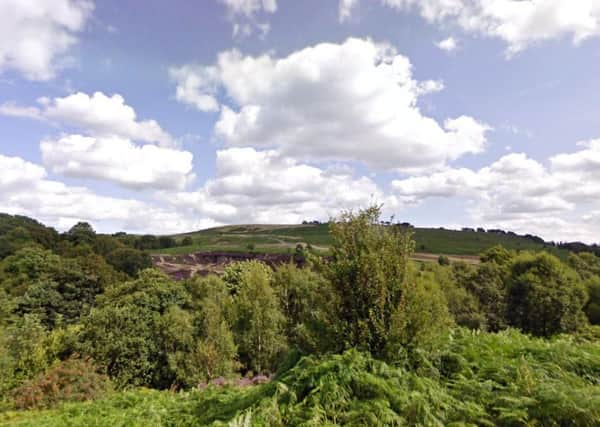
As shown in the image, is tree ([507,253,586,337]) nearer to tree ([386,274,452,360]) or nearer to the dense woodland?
the dense woodland

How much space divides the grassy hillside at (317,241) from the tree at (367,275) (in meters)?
61.0

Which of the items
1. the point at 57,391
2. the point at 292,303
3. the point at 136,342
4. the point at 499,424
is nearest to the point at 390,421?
the point at 499,424

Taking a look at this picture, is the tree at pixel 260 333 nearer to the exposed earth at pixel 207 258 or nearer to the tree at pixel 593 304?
the tree at pixel 593 304

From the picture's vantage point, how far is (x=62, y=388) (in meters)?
13.3

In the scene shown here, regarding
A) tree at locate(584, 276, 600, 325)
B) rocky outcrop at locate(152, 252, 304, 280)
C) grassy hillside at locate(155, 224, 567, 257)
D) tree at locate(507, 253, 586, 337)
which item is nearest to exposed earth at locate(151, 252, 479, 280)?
rocky outcrop at locate(152, 252, 304, 280)

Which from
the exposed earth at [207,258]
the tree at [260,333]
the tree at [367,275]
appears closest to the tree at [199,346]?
the tree at [260,333]

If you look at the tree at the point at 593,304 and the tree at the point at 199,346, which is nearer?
the tree at the point at 199,346

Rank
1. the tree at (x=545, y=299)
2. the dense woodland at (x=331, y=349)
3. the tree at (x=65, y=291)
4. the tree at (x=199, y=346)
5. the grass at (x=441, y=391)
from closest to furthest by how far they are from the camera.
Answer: the grass at (x=441, y=391) < the dense woodland at (x=331, y=349) < the tree at (x=199, y=346) < the tree at (x=545, y=299) < the tree at (x=65, y=291)

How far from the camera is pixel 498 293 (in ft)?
102

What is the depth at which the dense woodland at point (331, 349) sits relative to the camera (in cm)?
456

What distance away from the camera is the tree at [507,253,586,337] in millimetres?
24094

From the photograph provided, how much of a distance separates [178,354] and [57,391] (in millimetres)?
6229

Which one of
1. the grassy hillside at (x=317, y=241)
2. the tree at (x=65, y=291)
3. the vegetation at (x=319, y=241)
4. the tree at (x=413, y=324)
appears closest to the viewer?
the tree at (x=413, y=324)

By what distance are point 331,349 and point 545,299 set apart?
25564mm
